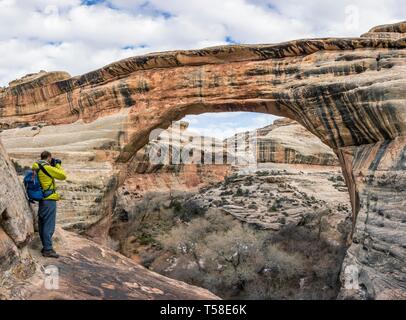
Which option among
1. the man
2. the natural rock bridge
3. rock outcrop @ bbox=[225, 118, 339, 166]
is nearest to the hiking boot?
the man

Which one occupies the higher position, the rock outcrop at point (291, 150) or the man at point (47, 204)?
the rock outcrop at point (291, 150)

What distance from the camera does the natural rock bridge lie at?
826 centimetres

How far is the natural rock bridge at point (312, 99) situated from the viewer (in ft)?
27.1

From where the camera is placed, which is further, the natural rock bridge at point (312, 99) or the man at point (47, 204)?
the natural rock bridge at point (312, 99)

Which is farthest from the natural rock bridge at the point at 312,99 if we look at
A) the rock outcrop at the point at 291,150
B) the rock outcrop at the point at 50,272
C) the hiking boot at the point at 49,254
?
the rock outcrop at the point at 291,150

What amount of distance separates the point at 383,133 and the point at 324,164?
69.8 feet

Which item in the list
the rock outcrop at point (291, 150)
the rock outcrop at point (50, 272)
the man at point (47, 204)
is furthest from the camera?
the rock outcrop at point (291, 150)

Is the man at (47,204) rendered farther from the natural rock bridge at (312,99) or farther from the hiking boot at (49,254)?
the natural rock bridge at (312,99)

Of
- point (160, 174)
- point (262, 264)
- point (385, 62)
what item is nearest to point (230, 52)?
point (385, 62)

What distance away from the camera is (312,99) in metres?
10.7

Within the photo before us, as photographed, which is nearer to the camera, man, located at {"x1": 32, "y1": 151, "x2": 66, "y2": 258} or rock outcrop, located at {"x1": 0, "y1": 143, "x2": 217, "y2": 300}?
rock outcrop, located at {"x1": 0, "y1": 143, "x2": 217, "y2": 300}

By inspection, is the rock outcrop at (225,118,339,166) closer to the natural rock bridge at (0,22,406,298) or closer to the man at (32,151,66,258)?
the natural rock bridge at (0,22,406,298)

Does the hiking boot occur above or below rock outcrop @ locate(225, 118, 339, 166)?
below

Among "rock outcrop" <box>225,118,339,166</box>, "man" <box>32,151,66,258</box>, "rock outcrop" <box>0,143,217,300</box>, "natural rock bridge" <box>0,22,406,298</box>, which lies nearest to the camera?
"rock outcrop" <box>0,143,217,300</box>
